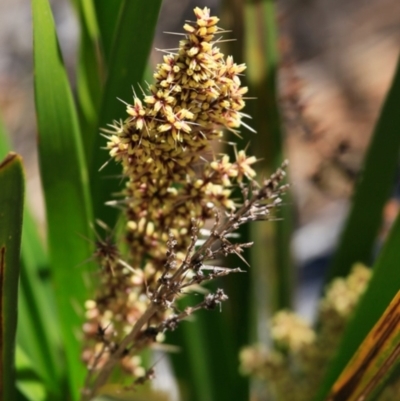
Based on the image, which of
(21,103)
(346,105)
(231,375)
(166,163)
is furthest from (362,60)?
(166,163)

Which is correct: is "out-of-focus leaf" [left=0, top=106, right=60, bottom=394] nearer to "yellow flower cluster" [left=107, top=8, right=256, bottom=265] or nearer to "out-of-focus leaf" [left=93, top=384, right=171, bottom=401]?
"out-of-focus leaf" [left=93, top=384, right=171, bottom=401]

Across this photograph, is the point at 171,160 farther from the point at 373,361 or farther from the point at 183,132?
the point at 373,361

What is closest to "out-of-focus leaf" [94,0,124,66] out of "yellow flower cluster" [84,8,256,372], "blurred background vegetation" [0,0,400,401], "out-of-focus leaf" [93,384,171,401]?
"blurred background vegetation" [0,0,400,401]

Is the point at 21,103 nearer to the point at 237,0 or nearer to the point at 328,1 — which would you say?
the point at 328,1

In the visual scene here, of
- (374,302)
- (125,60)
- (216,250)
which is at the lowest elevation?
(374,302)

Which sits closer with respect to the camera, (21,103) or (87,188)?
(87,188)

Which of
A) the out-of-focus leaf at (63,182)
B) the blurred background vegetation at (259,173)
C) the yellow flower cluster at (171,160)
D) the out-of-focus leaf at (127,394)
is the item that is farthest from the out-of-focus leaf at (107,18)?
the out-of-focus leaf at (127,394)

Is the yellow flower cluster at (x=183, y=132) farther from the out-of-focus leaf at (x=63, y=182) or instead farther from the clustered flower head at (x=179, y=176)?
the out-of-focus leaf at (x=63, y=182)

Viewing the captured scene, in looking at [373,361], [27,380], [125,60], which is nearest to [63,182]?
[125,60]

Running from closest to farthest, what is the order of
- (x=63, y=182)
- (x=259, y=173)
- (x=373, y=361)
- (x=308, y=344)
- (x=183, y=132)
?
(x=183, y=132) → (x=373, y=361) → (x=63, y=182) → (x=308, y=344) → (x=259, y=173)
